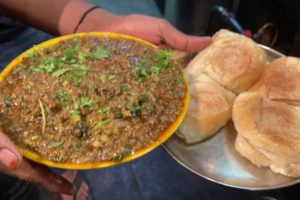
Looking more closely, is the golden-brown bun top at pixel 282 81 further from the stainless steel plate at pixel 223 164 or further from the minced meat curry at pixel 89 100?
the minced meat curry at pixel 89 100

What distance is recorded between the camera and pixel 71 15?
1.34 meters

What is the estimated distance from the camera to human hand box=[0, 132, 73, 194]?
2.49 feet

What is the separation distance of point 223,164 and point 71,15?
2.43 feet

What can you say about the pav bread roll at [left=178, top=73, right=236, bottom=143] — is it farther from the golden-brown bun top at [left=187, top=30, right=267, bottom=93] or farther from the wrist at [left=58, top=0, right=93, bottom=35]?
the wrist at [left=58, top=0, right=93, bottom=35]

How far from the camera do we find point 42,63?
0.96 meters

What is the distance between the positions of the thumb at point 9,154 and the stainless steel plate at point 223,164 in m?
0.50

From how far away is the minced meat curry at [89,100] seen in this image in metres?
0.82

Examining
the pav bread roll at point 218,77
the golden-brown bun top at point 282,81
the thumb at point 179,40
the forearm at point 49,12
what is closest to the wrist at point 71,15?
the forearm at point 49,12

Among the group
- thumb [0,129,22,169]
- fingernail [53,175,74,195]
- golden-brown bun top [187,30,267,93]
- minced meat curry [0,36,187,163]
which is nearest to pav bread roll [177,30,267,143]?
golden-brown bun top [187,30,267,93]

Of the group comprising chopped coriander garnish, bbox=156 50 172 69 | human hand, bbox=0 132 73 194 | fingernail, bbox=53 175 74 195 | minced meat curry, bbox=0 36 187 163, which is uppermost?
chopped coriander garnish, bbox=156 50 172 69

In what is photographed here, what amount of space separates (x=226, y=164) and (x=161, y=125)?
1.17 ft

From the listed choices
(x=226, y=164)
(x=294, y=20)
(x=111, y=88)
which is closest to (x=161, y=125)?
(x=111, y=88)

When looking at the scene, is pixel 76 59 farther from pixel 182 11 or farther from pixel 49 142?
pixel 182 11

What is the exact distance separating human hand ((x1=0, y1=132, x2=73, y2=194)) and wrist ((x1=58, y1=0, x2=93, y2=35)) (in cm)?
59
